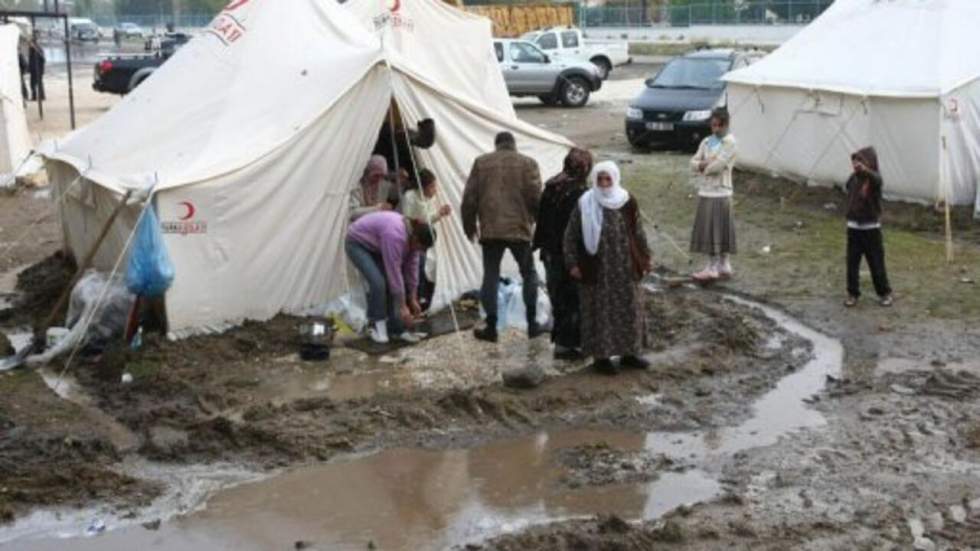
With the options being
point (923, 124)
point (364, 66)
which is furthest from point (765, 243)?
point (364, 66)

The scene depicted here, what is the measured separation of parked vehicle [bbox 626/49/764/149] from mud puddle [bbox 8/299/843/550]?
12.9m

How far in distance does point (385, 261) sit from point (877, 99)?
7.63 metres

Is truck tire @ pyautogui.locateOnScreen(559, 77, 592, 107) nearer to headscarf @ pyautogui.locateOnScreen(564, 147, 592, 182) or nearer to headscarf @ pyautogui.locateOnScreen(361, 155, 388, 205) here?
headscarf @ pyautogui.locateOnScreen(361, 155, 388, 205)

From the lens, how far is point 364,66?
9.95 m

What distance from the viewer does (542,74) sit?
93.5 ft

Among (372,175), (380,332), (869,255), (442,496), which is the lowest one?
(442,496)

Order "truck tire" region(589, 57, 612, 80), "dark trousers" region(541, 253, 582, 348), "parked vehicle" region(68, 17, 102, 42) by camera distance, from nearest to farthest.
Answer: "dark trousers" region(541, 253, 582, 348) → "truck tire" region(589, 57, 612, 80) → "parked vehicle" region(68, 17, 102, 42)

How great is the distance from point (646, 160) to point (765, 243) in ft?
21.5

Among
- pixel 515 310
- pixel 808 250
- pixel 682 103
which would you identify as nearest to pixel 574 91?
pixel 682 103

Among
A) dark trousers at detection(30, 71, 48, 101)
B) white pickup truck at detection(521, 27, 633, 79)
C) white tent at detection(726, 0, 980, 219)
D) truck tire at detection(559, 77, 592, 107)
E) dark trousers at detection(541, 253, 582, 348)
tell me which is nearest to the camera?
dark trousers at detection(541, 253, 582, 348)

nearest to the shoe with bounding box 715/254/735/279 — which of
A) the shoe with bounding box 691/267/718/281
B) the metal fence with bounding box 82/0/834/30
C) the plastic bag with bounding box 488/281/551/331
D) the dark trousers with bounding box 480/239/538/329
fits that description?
the shoe with bounding box 691/267/718/281

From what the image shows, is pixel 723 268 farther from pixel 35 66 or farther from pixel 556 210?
pixel 35 66

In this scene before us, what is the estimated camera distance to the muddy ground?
20.0 ft

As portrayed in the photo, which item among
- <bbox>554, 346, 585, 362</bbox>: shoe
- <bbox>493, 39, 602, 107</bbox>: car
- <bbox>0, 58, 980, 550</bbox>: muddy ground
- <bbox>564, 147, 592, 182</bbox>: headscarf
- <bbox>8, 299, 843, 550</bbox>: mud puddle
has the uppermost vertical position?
<bbox>493, 39, 602, 107</bbox>: car
